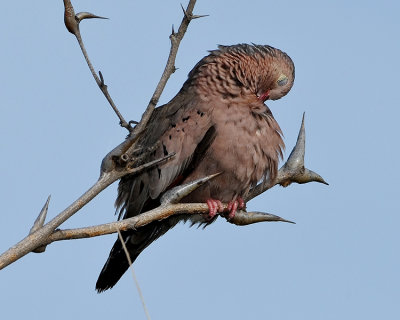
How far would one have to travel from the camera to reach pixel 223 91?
6992 mm

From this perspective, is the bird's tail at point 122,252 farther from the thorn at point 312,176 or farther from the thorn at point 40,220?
the thorn at point 40,220

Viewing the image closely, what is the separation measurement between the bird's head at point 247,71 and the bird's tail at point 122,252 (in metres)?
1.33

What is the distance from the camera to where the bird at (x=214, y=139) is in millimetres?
6762

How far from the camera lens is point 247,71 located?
23.4 feet

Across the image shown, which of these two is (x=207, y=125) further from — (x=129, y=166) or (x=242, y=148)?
(x=129, y=166)

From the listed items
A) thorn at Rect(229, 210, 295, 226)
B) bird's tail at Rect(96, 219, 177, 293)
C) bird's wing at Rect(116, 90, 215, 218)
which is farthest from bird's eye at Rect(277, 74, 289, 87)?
thorn at Rect(229, 210, 295, 226)

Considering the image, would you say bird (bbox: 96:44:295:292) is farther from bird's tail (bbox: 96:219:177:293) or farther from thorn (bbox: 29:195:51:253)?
thorn (bbox: 29:195:51:253)

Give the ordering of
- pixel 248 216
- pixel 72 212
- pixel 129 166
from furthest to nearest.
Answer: pixel 248 216 → pixel 129 166 → pixel 72 212

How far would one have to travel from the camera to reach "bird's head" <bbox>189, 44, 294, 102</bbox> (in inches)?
278

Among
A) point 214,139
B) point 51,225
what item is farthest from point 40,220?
point 214,139

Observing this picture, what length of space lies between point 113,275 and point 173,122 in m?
1.34

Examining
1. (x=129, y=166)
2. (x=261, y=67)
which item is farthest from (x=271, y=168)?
(x=129, y=166)

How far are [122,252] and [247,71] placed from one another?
187 cm

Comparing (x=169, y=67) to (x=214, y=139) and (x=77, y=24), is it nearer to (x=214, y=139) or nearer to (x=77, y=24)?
(x=77, y=24)
